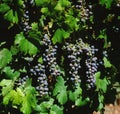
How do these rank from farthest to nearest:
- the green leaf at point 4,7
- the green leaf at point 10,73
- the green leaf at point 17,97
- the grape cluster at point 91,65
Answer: the grape cluster at point 91,65 → the green leaf at point 10,73 → the green leaf at point 17,97 → the green leaf at point 4,7

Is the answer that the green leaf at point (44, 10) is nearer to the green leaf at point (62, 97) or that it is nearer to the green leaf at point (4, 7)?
the green leaf at point (4, 7)

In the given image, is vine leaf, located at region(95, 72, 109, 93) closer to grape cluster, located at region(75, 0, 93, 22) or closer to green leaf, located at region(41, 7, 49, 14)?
grape cluster, located at region(75, 0, 93, 22)

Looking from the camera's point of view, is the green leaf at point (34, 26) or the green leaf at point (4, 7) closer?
the green leaf at point (4, 7)

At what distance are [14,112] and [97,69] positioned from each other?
887mm

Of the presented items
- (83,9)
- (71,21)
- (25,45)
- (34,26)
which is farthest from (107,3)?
(25,45)

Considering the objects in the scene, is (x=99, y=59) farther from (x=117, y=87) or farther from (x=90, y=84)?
(x=117, y=87)

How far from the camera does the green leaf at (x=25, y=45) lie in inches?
114

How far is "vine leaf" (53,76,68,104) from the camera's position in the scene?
10.6 feet

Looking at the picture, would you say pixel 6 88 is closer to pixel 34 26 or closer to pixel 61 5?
pixel 34 26

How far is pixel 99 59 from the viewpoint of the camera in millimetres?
3307

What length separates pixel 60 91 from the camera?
325cm

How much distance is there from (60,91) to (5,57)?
2.06 feet

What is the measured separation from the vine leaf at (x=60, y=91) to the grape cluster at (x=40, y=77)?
0.10 metres

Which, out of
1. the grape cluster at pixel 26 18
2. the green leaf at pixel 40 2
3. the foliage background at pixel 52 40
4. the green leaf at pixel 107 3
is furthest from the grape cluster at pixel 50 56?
the green leaf at pixel 107 3
